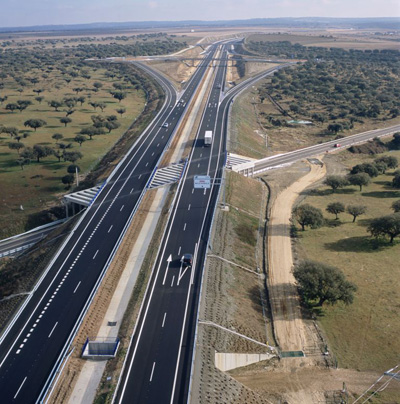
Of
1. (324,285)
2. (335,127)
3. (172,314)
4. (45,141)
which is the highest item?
(45,141)

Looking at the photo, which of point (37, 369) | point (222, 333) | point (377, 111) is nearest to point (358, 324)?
point (222, 333)

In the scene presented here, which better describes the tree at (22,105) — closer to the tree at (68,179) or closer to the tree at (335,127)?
the tree at (68,179)

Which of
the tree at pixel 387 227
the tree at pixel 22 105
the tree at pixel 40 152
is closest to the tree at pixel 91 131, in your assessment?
the tree at pixel 40 152

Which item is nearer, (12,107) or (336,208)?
(336,208)

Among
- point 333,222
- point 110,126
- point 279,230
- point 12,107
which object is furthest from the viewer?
point 12,107

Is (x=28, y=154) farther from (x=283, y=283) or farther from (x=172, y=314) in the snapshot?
(x=283, y=283)

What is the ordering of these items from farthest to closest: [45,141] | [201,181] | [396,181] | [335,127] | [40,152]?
[335,127]
[45,141]
[40,152]
[396,181]
[201,181]

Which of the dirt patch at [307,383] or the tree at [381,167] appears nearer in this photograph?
the dirt patch at [307,383]

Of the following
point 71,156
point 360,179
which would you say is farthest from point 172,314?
point 360,179

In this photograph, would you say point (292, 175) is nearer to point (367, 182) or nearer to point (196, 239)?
point (367, 182)
